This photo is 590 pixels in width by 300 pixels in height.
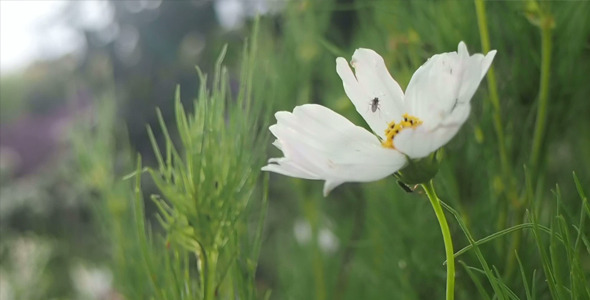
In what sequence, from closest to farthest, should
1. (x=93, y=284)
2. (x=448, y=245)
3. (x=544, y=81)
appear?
(x=448, y=245) → (x=544, y=81) → (x=93, y=284)

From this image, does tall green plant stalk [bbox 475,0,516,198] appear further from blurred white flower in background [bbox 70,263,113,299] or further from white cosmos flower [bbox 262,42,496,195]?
blurred white flower in background [bbox 70,263,113,299]

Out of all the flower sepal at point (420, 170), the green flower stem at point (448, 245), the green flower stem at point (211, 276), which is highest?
the flower sepal at point (420, 170)

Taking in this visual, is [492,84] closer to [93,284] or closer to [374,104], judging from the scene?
[374,104]

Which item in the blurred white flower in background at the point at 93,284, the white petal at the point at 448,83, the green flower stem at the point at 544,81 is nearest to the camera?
the white petal at the point at 448,83

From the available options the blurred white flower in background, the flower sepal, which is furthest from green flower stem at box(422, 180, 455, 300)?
the blurred white flower in background

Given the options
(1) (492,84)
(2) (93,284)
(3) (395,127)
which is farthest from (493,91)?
(2) (93,284)

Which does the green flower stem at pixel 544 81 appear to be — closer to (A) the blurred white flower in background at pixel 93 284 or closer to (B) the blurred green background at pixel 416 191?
(B) the blurred green background at pixel 416 191

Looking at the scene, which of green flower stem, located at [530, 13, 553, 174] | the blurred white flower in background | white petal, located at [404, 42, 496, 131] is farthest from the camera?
the blurred white flower in background

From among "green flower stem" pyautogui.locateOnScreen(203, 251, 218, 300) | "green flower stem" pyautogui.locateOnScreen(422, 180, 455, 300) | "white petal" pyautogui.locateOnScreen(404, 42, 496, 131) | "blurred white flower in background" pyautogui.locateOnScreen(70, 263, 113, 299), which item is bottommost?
"blurred white flower in background" pyautogui.locateOnScreen(70, 263, 113, 299)

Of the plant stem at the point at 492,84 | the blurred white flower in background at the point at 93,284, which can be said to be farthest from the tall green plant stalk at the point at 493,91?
the blurred white flower in background at the point at 93,284
